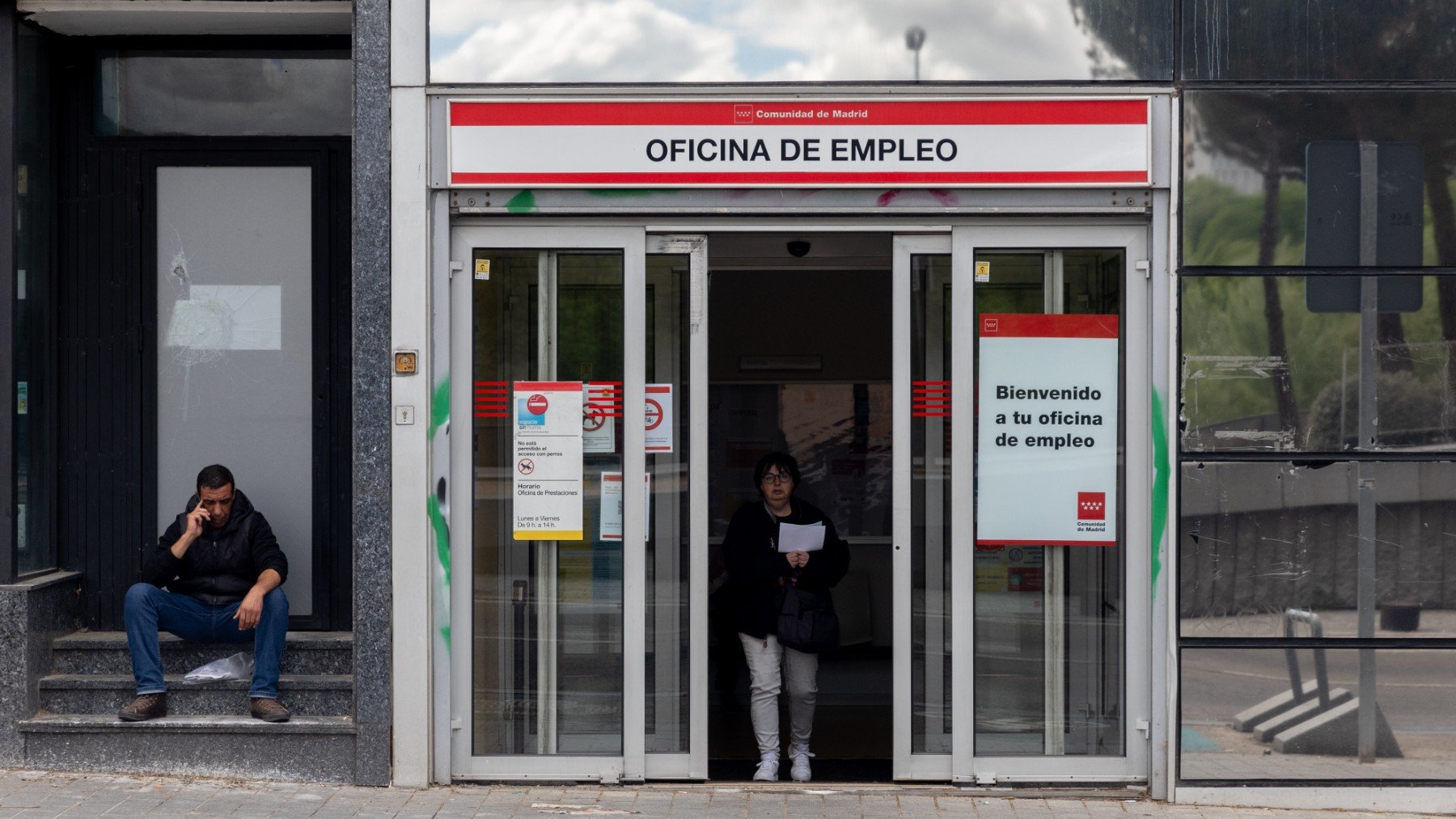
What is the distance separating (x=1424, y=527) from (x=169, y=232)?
619 cm

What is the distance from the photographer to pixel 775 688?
6.57 meters

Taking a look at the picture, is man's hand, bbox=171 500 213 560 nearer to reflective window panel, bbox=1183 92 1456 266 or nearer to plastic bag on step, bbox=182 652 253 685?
plastic bag on step, bbox=182 652 253 685

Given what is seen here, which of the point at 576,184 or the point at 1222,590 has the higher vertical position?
the point at 576,184

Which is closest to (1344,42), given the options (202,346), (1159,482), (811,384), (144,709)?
(1159,482)

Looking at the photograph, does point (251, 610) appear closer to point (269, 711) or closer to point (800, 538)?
point (269, 711)

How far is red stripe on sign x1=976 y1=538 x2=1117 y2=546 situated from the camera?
6223mm

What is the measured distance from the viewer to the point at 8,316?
6.40 metres

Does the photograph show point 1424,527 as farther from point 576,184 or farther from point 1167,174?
point 576,184

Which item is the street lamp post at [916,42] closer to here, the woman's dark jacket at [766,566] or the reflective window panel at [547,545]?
the reflective window panel at [547,545]

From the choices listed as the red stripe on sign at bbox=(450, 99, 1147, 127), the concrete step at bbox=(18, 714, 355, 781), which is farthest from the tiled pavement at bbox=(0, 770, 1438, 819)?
the red stripe on sign at bbox=(450, 99, 1147, 127)

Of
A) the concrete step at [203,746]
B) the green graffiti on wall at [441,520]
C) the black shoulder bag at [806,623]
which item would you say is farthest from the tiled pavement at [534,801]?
the green graffiti on wall at [441,520]

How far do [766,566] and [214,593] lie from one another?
2.64 m

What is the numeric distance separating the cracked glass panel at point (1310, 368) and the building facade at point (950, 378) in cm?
2

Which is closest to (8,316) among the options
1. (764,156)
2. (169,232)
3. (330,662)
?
(169,232)
